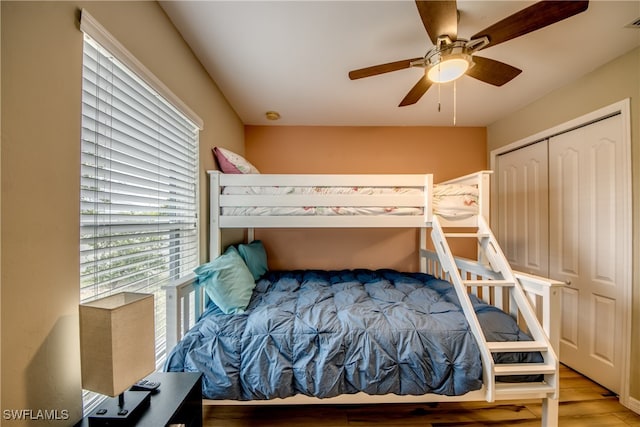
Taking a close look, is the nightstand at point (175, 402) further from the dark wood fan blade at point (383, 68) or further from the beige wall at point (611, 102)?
the beige wall at point (611, 102)

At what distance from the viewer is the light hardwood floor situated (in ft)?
4.99

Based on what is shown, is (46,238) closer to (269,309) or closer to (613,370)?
(269,309)

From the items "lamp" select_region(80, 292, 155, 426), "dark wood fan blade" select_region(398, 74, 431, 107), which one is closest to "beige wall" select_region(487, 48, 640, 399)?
"dark wood fan blade" select_region(398, 74, 431, 107)

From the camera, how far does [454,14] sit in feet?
3.70

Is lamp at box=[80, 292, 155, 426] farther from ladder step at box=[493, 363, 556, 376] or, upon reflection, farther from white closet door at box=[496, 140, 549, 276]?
white closet door at box=[496, 140, 549, 276]

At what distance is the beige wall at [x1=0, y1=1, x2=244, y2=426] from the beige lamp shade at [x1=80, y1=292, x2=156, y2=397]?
5.4 inches

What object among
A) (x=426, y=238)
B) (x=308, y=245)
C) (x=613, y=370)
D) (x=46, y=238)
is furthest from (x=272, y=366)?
(x=613, y=370)

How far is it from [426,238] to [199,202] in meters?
2.45

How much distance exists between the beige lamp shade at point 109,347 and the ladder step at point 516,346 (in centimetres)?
157

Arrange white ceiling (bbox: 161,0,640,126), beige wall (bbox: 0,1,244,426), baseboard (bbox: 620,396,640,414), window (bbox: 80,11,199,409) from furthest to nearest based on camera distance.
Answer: baseboard (bbox: 620,396,640,414)
white ceiling (bbox: 161,0,640,126)
window (bbox: 80,11,199,409)
beige wall (bbox: 0,1,244,426)

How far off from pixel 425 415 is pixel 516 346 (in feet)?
2.51

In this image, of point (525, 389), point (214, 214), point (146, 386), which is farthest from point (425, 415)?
point (214, 214)

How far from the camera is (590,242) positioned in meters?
1.94

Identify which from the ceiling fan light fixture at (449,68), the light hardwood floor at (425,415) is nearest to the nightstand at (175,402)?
the light hardwood floor at (425,415)
